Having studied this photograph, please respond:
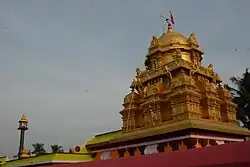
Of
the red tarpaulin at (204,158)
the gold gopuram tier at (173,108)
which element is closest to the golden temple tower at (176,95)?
the gold gopuram tier at (173,108)

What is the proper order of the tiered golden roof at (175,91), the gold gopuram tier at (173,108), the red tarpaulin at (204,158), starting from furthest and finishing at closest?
the tiered golden roof at (175,91)
the gold gopuram tier at (173,108)
the red tarpaulin at (204,158)

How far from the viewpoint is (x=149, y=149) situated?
494 inches

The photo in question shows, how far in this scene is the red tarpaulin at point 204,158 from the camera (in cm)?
538

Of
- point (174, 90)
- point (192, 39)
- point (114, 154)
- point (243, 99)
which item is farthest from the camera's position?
point (243, 99)

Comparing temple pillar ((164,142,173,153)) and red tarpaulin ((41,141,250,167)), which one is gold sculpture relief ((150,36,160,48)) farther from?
red tarpaulin ((41,141,250,167))

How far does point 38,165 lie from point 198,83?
360 inches

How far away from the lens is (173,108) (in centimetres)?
1345

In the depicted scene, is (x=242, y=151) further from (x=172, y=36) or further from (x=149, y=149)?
(x=172, y=36)

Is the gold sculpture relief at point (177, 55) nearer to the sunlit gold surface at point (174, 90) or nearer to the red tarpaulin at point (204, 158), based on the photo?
the sunlit gold surface at point (174, 90)

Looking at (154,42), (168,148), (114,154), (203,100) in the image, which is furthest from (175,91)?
(154,42)

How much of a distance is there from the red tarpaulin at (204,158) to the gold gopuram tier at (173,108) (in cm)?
415

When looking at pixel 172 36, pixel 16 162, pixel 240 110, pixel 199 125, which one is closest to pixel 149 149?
pixel 199 125

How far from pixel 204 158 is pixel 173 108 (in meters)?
7.46

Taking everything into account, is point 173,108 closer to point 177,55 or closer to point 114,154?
point 177,55
